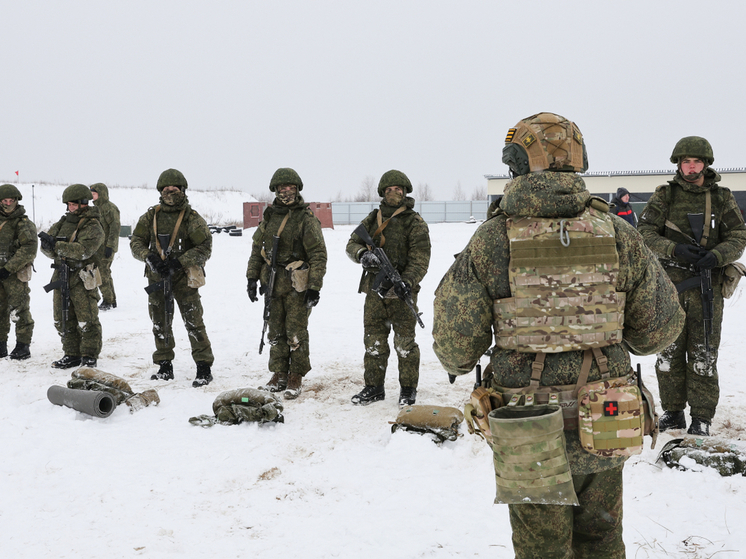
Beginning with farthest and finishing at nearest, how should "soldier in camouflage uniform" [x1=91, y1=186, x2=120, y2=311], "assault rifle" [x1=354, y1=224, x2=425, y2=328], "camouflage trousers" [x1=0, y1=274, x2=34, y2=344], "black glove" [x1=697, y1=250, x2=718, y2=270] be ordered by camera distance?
"soldier in camouflage uniform" [x1=91, y1=186, x2=120, y2=311] < "camouflage trousers" [x1=0, y1=274, x2=34, y2=344] < "assault rifle" [x1=354, y1=224, x2=425, y2=328] < "black glove" [x1=697, y1=250, x2=718, y2=270]

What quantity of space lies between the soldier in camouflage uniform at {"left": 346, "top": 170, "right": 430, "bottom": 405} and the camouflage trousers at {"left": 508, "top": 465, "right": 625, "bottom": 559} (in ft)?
10.7

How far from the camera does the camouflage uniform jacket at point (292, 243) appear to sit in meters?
6.01

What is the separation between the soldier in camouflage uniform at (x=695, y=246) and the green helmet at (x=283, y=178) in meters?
3.46

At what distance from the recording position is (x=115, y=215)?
1039cm

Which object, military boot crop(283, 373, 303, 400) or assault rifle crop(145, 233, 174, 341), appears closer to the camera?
military boot crop(283, 373, 303, 400)

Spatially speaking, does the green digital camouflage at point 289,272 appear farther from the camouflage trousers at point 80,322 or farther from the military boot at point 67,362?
the military boot at point 67,362

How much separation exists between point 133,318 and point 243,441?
6014 millimetres

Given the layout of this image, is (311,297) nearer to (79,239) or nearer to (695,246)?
(79,239)

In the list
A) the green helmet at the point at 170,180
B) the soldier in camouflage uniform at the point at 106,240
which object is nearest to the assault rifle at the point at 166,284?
the green helmet at the point at 170,180

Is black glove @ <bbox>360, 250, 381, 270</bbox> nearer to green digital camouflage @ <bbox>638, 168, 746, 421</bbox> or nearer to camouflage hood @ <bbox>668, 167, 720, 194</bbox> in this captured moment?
green digital camouflage @ <bbox>638, 168, 746, 421</bbox>

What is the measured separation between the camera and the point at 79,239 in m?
6.93

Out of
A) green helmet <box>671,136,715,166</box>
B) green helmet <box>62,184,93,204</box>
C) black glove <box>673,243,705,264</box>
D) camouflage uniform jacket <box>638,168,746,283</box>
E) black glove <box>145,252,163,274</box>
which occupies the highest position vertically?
green helmet <box>671,136,715,166</box>

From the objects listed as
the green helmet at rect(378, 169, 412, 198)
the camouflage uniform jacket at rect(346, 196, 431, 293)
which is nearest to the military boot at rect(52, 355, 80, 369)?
the camouflage uniform jacket at rect(346, 196, 431, 293)

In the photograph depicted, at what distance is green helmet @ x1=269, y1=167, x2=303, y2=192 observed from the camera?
601 cm
